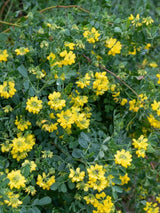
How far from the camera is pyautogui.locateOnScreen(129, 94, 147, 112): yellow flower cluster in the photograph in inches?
62.0

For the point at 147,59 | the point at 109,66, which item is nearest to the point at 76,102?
the point at 109,66

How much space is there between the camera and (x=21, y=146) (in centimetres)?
137

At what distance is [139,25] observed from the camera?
1654 mm

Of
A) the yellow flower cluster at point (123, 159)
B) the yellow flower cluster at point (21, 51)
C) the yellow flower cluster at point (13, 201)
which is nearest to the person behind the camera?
the yellow flower cluster at point (13, 201)

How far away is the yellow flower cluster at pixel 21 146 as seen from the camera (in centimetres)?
137

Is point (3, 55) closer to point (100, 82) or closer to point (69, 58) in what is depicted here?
point (69, 58)

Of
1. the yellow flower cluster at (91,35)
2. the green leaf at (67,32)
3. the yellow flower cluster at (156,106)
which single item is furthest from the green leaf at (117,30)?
the yellow flower cluster at (156,106)

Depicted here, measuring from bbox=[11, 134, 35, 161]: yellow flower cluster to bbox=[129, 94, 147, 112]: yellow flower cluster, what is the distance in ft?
1.82

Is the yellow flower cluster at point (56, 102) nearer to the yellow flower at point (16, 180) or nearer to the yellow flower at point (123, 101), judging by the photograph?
the yellow flower at point (16, 180)

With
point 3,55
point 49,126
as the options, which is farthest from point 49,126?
point 3,55

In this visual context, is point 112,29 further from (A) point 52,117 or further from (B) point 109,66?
(A) point 52,117

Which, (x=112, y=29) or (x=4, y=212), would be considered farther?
(x=112, y=29)

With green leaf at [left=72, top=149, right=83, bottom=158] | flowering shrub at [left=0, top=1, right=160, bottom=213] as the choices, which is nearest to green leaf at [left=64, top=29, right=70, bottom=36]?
flowering shrub at [left=0, top=1, right=160, bottom=213]

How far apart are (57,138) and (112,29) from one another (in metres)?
0.68
